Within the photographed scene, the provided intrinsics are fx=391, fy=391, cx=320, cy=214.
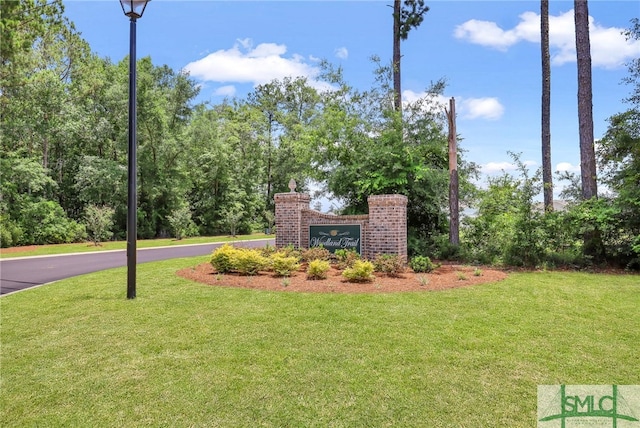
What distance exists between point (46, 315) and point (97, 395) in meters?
3.14

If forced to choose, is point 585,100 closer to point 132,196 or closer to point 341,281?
point 341,281

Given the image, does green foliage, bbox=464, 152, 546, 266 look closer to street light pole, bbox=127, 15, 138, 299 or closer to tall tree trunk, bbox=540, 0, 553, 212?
tall tree trunk, bbox=540, 0, 553, 212

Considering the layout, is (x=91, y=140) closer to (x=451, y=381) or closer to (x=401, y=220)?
(x=401, y=220)

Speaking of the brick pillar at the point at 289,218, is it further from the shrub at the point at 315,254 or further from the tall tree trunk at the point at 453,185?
the tall tree trunk at the point at 453,185

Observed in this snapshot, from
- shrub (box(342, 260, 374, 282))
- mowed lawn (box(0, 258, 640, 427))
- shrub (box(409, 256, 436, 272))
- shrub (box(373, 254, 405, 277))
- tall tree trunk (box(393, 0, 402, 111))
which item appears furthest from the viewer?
tall tree trunk (box(393, 0, 402, 111))

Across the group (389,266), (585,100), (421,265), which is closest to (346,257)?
(389,266)

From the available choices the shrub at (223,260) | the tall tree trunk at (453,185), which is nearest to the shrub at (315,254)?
the shrub at (223,260)

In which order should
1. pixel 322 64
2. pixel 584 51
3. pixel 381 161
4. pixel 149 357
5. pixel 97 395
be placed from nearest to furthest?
pixel 97 395, pixel 149 357, pixel 584 51, pixel 381 161, pixel 322 64

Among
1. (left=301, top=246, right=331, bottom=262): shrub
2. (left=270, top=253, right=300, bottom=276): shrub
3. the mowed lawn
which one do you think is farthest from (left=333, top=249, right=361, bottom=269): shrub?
the mowed lawn

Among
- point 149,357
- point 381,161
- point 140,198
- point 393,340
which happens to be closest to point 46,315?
point 149,357

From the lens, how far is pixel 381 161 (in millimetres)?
12609

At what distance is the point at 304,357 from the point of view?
3895mm

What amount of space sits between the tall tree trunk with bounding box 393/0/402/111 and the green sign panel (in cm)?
656

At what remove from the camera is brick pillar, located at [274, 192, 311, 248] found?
11250 millimetres
